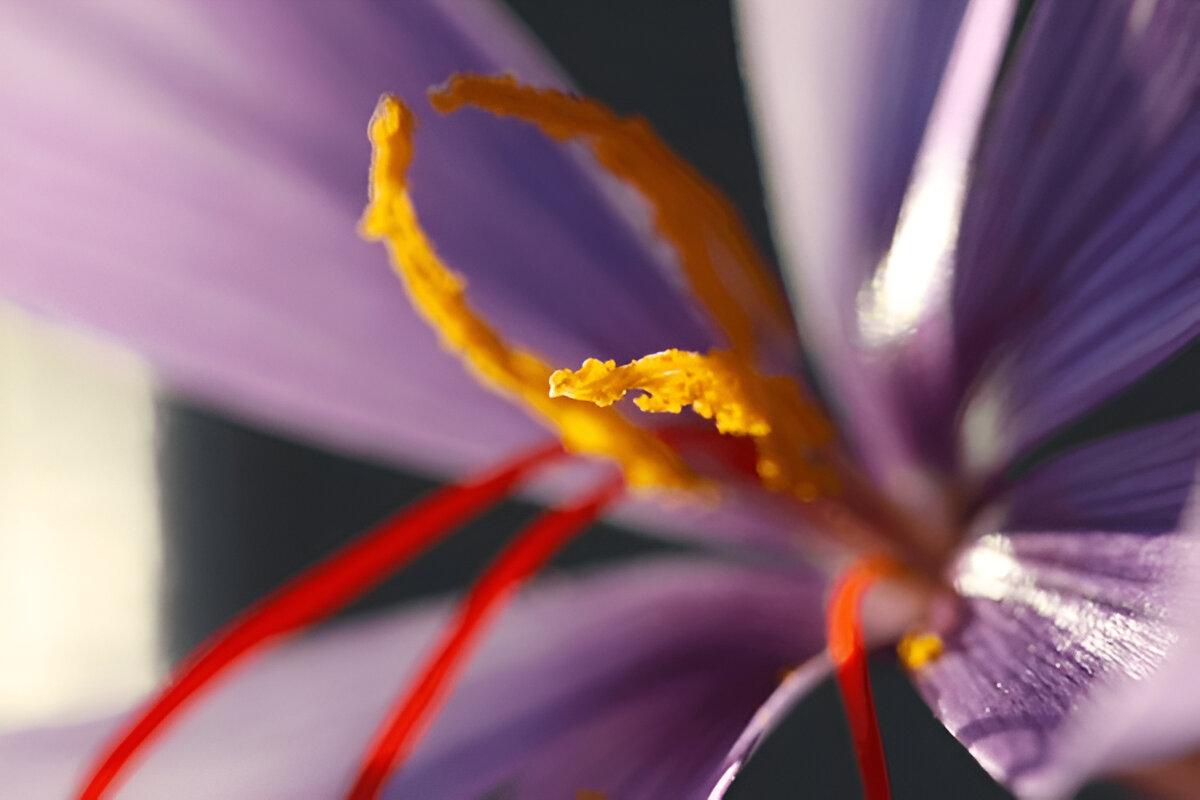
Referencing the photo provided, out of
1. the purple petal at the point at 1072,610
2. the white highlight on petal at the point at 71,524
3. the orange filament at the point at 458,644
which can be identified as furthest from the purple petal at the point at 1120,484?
the white highlight on petal at the point at 71,524

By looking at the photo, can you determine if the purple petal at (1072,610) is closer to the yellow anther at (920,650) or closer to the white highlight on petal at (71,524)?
the yellow anther at (920,650)

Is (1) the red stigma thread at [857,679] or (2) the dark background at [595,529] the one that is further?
(2) the dark background at [595,529]

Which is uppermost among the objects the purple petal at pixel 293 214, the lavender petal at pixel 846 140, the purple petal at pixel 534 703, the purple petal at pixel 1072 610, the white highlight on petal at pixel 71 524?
the white highlight on petal at pixel 71 524

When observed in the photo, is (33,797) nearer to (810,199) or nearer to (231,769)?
(231,769)

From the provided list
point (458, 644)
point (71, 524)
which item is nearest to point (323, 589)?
point (458, 644)

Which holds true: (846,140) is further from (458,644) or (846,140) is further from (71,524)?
(71,524)

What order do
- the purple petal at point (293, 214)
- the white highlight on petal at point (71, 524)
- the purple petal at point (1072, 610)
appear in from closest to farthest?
the purple petal at point (1072, 610) → the purple petal at point (293, 214) → the white highlight on petal at point (71, 524)

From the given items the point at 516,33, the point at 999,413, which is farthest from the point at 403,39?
the point at 999,413

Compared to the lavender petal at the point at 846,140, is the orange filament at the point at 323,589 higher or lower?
lower
